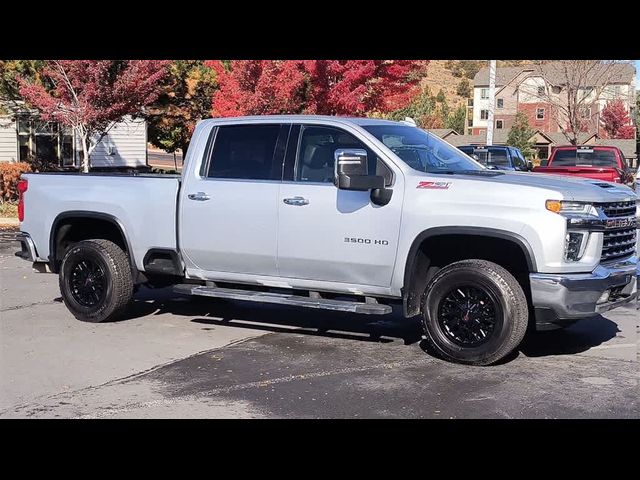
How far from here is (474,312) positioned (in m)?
6.61

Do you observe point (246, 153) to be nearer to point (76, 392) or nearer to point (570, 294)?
point (76, 392)

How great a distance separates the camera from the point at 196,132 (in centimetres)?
807

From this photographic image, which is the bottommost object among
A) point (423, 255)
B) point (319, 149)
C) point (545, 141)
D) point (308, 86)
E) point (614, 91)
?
point (423, 255)

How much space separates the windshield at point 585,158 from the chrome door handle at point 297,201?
13.2 metres

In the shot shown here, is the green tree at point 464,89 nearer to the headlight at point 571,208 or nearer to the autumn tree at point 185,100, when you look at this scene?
the autumn tree at point 185,100

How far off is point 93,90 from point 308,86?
5091 mm

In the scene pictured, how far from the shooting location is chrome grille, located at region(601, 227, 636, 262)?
653 centimetres

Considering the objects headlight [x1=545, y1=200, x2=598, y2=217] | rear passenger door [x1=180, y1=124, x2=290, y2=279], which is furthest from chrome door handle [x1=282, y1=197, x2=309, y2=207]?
headlight [x1=545, y1=200, x2=598, y2=217]

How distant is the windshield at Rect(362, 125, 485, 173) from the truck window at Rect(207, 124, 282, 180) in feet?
3.03

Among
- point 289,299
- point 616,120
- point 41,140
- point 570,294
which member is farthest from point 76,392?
point 616,120

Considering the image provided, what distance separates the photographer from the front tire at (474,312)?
21.0 feet

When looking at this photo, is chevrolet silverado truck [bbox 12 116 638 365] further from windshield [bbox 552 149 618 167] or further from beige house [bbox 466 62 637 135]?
beige house [bbox 466 62 637 135]
